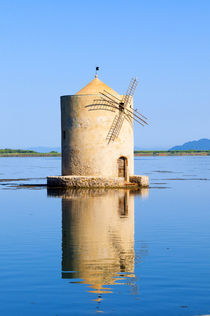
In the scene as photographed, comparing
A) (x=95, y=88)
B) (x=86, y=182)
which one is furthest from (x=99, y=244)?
(x=95, y=88)

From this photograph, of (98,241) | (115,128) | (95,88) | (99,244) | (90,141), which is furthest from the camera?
(95,88)

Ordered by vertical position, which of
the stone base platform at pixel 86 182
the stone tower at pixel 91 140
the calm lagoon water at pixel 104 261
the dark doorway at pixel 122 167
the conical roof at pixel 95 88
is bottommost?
the calm lagoon water at pixel 104 261

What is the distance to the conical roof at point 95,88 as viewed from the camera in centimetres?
2755

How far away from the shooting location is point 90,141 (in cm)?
2714

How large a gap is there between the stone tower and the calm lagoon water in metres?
9.12

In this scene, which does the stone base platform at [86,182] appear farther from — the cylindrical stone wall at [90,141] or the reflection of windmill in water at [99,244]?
the reflection of windmill in water at [99,244]

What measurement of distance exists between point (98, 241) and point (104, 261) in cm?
193

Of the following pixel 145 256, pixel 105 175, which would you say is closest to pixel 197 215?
pixel 145 256

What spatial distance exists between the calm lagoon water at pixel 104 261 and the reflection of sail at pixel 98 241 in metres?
0.02

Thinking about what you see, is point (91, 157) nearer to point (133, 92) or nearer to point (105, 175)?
point (105, 175)

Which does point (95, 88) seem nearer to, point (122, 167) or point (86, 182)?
point (122, 167)

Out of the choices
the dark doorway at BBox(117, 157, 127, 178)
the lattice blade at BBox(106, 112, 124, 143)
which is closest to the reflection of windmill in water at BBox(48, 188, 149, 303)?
the lattice blade at BBox(106, 112, 124, 143)

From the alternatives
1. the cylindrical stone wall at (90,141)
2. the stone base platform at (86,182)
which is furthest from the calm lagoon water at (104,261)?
the cylindrical stone wall at (90,141)

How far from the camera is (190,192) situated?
25.9m
